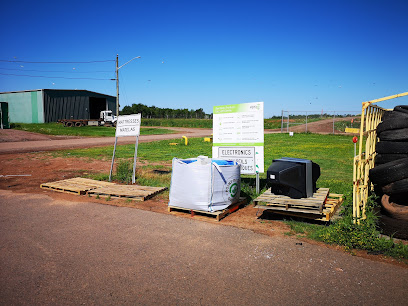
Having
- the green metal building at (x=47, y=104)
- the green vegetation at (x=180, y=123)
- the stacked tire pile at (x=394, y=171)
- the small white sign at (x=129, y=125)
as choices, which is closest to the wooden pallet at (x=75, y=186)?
the small white sign at (x=129, y=125)

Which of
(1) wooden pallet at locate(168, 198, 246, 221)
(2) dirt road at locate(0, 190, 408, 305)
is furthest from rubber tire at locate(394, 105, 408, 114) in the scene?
(1) wooden pallet at locate(168, 198, 246, 221)

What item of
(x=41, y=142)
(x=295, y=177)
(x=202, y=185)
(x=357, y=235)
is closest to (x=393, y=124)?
(x=295, y=177)

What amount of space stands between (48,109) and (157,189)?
46.1 metres

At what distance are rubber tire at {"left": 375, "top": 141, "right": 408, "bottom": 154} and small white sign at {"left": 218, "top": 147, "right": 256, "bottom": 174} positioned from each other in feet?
9.91

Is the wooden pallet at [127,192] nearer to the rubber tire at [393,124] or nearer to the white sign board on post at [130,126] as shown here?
the white sign board on post at [130,126]

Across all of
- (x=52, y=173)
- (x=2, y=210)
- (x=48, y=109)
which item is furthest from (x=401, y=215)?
(x=48, y=109)

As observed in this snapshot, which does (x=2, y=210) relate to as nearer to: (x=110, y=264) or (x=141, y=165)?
(x=110, y=264)

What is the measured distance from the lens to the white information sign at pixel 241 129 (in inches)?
304

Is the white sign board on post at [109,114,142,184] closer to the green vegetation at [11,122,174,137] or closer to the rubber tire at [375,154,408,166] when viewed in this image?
the rubber tire at [375,154,408,166]

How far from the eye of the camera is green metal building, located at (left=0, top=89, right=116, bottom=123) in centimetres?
4725

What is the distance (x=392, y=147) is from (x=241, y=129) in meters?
3.55

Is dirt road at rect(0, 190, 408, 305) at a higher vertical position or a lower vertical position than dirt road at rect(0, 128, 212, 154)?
lower

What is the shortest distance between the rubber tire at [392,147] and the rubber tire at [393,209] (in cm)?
79

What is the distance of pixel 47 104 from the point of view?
47375mm
